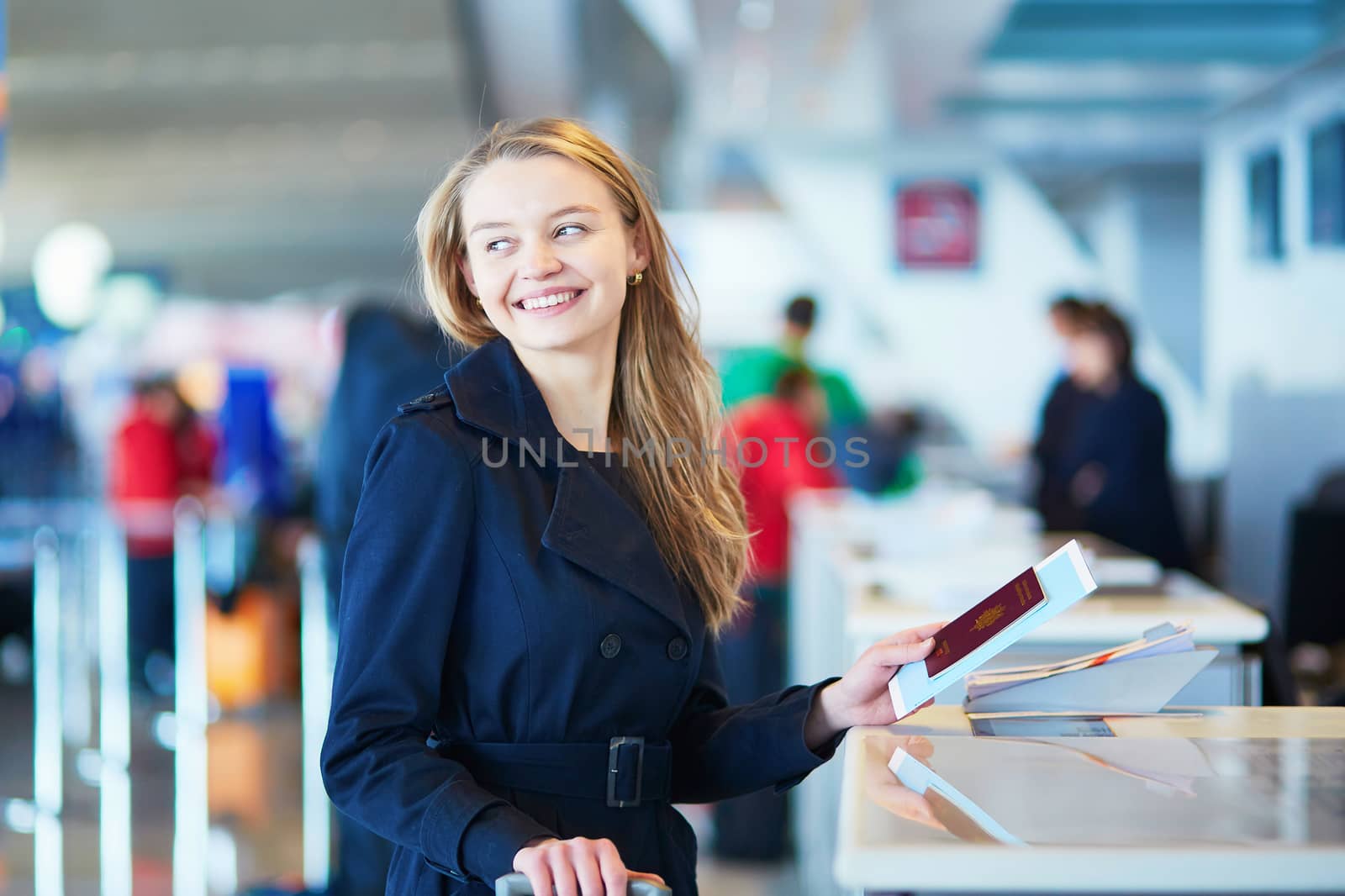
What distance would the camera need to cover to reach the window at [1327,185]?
5.73 m

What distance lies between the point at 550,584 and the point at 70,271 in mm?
11152

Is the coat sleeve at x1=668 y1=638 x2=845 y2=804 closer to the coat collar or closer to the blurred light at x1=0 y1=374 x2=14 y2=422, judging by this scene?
the coat collar

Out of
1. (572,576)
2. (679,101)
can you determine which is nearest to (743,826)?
(572,576)

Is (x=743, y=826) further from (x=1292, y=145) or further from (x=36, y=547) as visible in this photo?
(x=1292, y=145)

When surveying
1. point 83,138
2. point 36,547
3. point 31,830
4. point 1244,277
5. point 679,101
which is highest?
point 83,138

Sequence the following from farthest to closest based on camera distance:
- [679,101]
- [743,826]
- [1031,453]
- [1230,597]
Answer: [679,101]
[1031,453]
[743,826]
[1230,597]

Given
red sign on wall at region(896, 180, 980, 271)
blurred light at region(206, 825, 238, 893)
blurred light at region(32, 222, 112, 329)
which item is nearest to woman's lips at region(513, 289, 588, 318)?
blurred light at region(206, 825, 238, 893)

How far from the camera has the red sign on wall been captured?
948cm

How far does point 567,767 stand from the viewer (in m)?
1.35

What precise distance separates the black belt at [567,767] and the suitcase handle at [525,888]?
0.57ft

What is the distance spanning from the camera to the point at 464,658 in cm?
134

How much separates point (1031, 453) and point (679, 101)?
4.15 meters

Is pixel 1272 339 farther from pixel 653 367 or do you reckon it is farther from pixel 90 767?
pixel 653 367

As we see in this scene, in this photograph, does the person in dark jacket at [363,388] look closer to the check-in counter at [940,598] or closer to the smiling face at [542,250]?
the check-in counter at [940,598]
